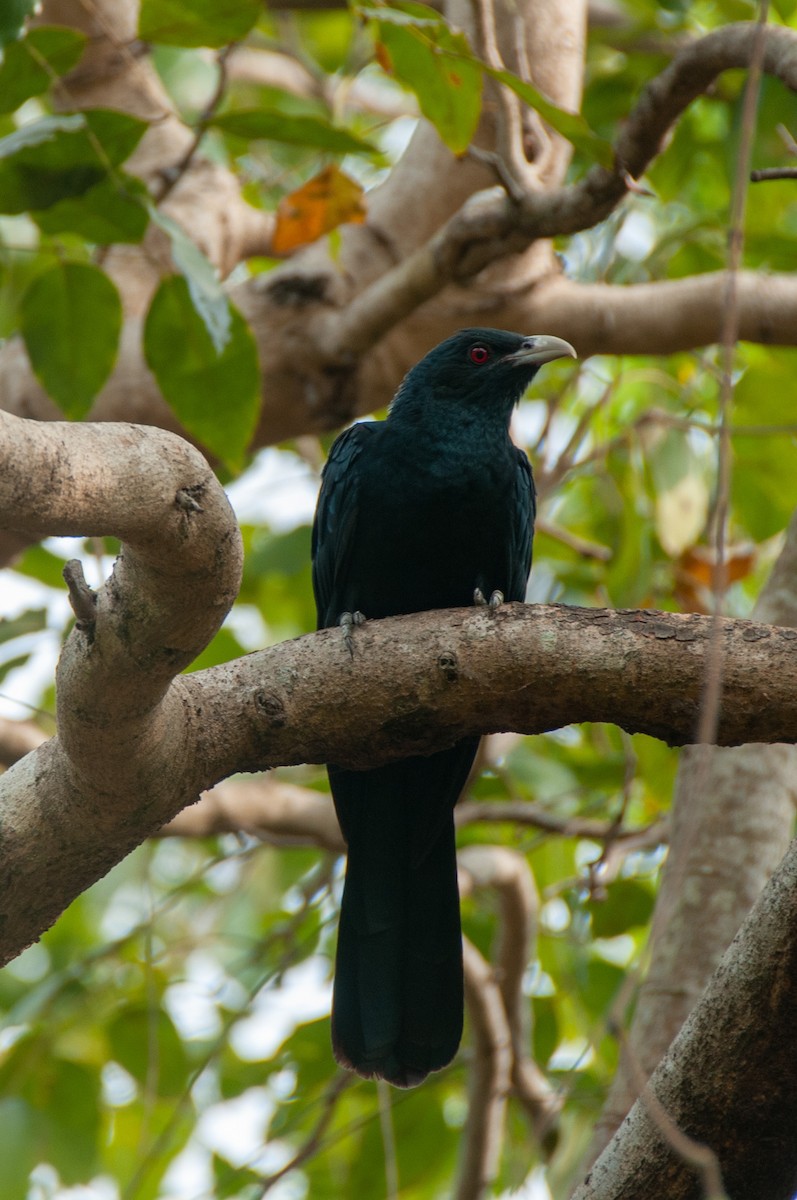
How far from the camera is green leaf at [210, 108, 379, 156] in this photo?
3695 mm

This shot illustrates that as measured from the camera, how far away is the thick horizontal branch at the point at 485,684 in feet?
9.07

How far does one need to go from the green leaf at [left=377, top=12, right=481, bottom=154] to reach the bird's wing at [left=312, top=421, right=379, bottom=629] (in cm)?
114

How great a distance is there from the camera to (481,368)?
15.2ft

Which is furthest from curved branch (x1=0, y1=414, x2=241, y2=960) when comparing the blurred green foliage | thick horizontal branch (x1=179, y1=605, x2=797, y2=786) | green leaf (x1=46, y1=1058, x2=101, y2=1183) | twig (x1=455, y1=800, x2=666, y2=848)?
twig (x1=455, y1=800, x2=666, y2=848)

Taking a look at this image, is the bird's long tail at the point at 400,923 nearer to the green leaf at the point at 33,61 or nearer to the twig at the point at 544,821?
the twig at the point at 544,821

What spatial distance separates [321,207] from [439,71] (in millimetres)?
1067

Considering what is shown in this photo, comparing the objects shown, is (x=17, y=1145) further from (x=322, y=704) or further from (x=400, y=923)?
(x=322, y=704)

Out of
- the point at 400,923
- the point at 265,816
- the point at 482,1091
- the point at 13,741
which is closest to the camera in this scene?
the point at 400,923

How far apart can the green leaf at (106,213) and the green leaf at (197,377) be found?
19 centimetres

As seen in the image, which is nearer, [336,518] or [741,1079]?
[741,1079]

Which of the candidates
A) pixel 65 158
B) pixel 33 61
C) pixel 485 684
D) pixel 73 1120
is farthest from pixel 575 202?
pixel 73 1120

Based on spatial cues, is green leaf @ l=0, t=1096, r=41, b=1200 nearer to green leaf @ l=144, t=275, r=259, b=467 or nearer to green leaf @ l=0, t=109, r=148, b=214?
green leaf @ l=144, t=275, r=259, b=467

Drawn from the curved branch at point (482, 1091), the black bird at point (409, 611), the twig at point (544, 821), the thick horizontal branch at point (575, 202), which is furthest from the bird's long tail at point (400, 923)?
the thick horizontal branch at point (575, 202)

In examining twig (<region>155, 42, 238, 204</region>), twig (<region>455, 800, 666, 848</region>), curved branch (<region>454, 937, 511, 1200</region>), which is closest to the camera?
twig (<region>155, 42, 238, 204</region>)
